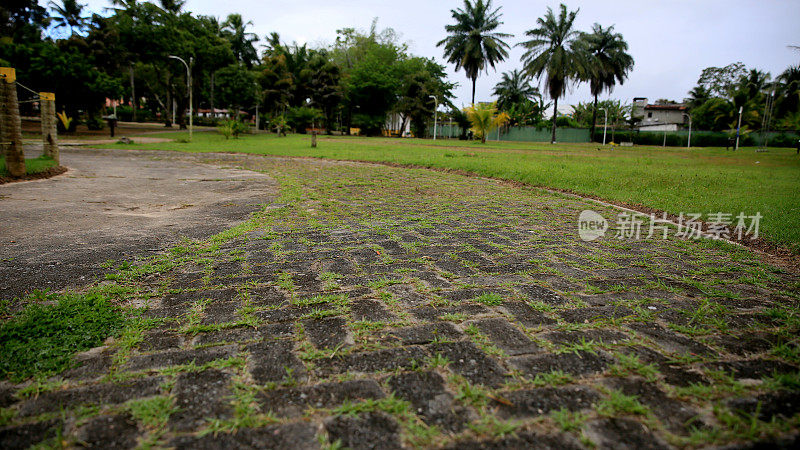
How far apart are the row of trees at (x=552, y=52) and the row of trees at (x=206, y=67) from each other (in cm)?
510

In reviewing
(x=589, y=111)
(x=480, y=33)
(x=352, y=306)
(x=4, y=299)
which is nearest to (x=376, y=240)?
(x=352, y=306)

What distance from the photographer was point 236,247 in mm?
3674

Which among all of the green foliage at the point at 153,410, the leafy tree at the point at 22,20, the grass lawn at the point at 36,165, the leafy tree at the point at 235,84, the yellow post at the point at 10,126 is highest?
the leafy tree at the point at 22,20

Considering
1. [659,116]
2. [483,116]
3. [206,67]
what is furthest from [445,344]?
[659,116]

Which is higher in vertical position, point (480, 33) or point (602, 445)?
point (480, 33)

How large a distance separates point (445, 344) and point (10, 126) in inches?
363

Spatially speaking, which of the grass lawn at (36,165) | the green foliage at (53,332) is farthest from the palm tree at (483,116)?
the green foliage at (53,332)

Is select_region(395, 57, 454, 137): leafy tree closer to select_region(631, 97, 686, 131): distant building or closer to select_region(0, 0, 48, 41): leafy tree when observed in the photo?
select_region(631, 97, 686, 131): distant building

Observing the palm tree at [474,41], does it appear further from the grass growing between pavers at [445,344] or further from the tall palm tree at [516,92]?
the grass growing between pavers at [445,344]

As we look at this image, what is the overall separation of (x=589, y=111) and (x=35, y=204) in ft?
192

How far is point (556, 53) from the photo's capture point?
39.1 meters

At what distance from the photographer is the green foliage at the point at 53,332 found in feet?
5.98

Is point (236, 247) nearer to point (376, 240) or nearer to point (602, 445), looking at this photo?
point (376, 240)

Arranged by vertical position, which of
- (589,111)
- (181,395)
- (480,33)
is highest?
(480,33)
